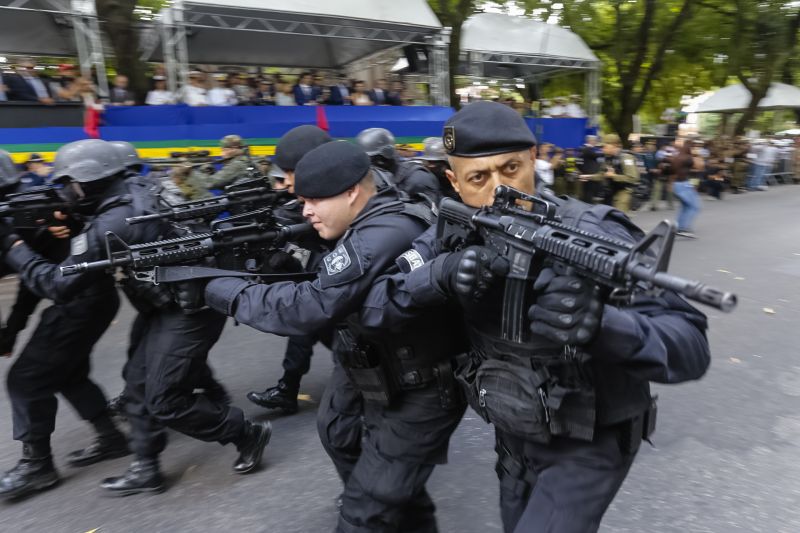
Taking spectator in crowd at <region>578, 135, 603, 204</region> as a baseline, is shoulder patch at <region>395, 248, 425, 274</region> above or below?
above

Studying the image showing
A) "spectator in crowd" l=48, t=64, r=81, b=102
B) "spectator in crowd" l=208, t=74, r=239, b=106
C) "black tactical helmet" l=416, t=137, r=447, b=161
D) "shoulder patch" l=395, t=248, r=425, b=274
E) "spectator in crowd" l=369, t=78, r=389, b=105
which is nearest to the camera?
"shoulder patch" l=395, t=248, r=425, b=274

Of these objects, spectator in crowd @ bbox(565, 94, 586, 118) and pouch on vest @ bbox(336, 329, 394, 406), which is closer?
pouch on vest @ bbox(336, 329, 394, 406)

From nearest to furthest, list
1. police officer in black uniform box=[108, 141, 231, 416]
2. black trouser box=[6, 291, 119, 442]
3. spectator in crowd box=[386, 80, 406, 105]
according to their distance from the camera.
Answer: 1. police officer in black uniform box=[108, 141, 231, 416]
2. black trouser box=[6, 291, 119, 442]
3. spectator in crowd box=[386, 80, 406, 105]

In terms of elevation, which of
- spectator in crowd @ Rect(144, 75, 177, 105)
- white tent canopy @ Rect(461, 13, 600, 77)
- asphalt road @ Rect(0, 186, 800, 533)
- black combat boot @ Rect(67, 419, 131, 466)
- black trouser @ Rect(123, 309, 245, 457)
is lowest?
asphalt road @ Rect(0, 186, 800, 533)

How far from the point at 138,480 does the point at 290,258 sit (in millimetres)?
1406

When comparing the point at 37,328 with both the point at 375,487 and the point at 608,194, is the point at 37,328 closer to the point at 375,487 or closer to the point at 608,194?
the point at 375,487

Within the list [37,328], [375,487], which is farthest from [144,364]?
[375,487]

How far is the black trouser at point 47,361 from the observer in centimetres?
312

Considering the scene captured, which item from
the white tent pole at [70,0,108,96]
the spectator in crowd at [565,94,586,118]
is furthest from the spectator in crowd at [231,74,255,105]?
the spectator in crowd at [565,94,586,118]

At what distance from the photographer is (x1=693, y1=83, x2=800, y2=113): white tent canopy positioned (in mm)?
20875

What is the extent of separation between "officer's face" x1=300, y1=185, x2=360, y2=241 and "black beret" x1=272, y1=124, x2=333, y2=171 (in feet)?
4.57

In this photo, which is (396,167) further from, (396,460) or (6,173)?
(396,460)

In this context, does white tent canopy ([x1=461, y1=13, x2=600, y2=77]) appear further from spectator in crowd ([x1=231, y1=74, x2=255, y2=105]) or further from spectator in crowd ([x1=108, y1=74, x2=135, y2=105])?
spectator in crowd ([x1=108, y1=74, x2=135, y2=105])

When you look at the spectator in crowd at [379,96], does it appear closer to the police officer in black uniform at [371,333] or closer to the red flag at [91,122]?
the red flag at [91,122]
